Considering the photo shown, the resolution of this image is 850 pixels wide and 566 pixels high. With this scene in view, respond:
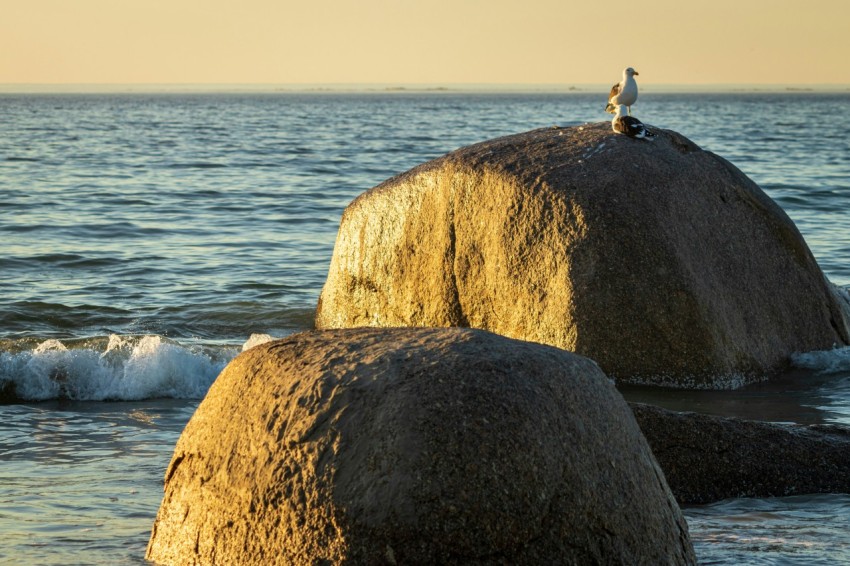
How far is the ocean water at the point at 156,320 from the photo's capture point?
5.16m

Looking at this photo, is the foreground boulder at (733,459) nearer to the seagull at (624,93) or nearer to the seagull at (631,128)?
the seagull at (631,128)

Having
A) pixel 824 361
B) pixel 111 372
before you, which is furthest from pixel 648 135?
pixel 111 372

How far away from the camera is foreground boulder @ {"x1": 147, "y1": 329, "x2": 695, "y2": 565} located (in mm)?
3535

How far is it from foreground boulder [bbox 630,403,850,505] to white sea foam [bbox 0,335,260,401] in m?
3.77

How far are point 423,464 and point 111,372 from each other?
5361mm

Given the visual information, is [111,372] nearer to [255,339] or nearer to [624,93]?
[255,339]

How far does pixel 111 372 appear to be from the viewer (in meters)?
8.38

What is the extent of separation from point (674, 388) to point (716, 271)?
911mm

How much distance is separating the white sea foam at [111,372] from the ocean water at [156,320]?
2cm

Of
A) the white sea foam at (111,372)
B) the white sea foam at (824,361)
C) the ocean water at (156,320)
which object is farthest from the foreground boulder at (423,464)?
the white sea foam at (824,361)

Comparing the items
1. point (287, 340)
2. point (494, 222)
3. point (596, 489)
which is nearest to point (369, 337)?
point (287, 340)

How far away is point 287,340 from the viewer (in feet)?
14.1

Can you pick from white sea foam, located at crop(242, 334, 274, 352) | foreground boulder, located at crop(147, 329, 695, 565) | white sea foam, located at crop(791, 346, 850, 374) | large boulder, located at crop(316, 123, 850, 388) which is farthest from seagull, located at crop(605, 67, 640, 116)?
foreground boulder, located at crop(147, 329, 695, 565)

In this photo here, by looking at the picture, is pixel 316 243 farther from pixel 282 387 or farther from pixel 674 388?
pixel 282 387
